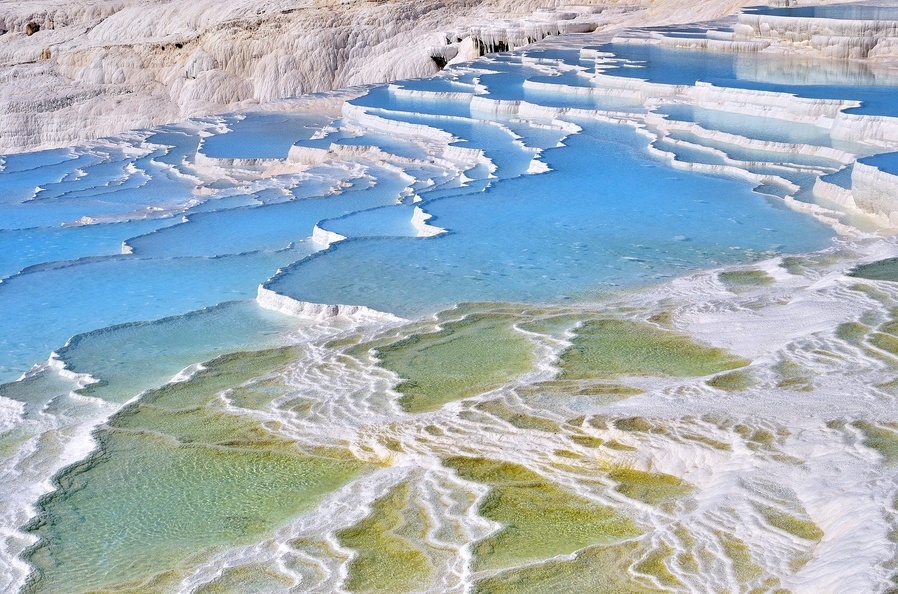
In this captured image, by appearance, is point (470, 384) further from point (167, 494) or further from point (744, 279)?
point (744, 279)

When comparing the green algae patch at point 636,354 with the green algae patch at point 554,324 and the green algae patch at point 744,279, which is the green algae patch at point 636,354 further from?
the green algae patch at point 744,279

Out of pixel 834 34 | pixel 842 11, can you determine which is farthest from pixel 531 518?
pixel 842 11

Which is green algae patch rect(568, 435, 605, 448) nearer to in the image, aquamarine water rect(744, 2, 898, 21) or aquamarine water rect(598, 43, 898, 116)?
aquamarine water rect(598, 43, 898, 116)

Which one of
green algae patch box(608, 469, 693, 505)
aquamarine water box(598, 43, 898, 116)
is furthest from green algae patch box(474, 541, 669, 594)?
aquamarine water box(598, 43, 898, 116)

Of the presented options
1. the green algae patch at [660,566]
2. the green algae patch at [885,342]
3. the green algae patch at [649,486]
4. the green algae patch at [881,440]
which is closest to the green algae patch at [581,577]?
the green algae patch at [660,566]

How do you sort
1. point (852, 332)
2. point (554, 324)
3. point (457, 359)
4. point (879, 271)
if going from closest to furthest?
point (852, 332)
point (457, 359)
point (554, 324)
point (879, 271)

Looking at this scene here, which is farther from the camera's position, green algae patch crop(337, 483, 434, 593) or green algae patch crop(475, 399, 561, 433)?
green algae patch crop(475, 399, 561, 433)

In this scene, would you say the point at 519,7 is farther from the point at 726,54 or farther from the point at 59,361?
the point at 59,361

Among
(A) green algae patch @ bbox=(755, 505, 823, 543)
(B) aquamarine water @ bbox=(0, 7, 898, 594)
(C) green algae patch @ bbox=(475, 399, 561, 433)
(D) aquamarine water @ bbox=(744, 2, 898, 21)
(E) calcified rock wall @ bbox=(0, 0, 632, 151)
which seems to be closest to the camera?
(A) green algae patch @ bbox=(755, 505, 823, 543)
